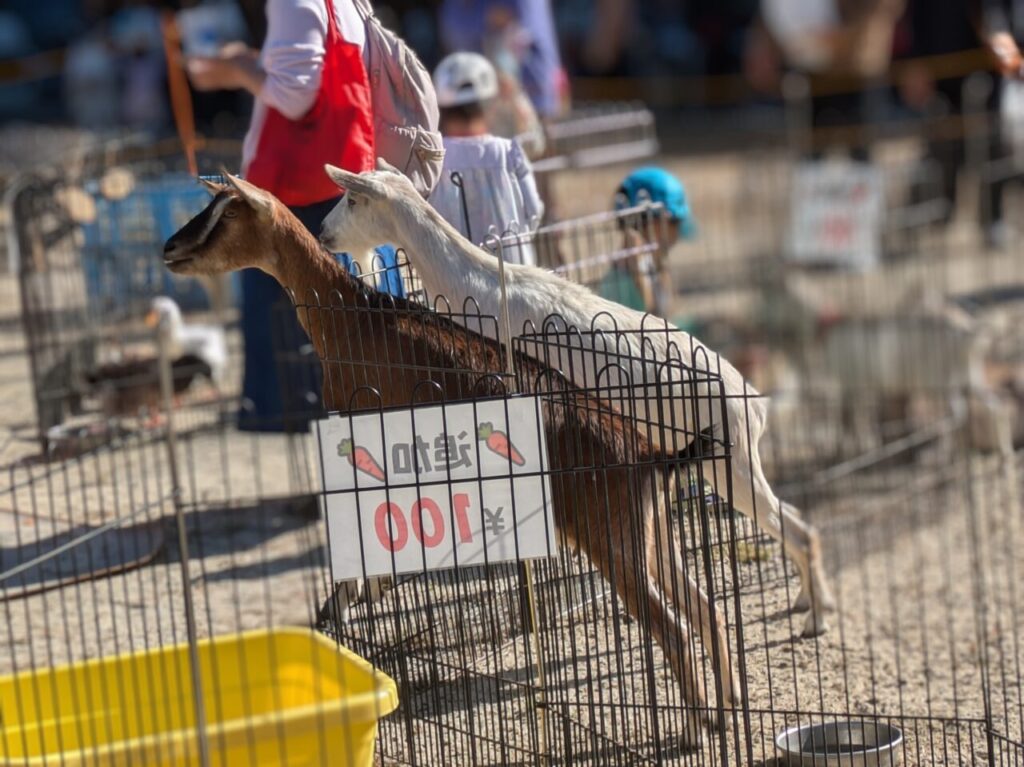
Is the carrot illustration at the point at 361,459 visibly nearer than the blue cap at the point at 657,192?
Yes

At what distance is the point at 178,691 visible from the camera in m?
4.20

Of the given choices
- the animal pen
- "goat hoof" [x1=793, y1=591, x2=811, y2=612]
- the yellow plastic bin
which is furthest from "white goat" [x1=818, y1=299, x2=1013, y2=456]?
the yellow plastic bin

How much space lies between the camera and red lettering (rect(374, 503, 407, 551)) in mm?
3867

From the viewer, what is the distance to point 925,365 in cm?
988

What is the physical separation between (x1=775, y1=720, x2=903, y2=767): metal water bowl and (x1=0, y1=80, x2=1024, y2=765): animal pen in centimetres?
3

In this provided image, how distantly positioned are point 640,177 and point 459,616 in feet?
8.85

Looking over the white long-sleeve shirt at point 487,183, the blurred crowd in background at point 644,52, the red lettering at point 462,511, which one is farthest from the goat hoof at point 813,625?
the blurred crowd in background at point 644,52

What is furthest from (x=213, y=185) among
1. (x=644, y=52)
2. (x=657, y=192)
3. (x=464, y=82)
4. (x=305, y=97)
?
(x=644, y=52)

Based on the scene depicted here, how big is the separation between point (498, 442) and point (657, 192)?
271 centimetres

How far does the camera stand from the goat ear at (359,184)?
4289mm

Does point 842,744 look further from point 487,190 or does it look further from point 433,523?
point 487,190

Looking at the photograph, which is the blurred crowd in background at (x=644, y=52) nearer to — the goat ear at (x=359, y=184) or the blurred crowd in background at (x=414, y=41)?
the blurred crowd in background at (x=414, y=41)

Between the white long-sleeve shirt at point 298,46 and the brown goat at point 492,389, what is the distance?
0.82 m

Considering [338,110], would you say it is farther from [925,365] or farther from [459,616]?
[925,365]
